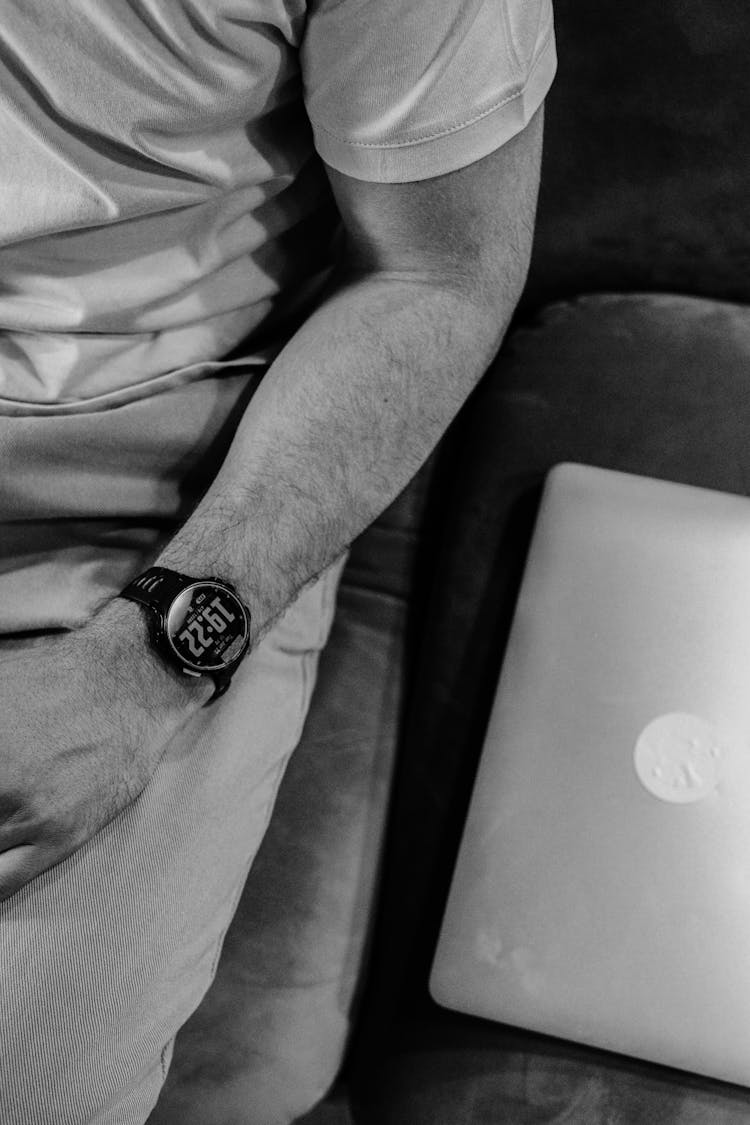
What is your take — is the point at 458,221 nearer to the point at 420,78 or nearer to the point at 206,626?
the point at 420,78

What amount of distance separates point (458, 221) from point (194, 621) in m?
0.35

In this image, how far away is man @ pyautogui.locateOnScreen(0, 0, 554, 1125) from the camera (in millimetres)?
674

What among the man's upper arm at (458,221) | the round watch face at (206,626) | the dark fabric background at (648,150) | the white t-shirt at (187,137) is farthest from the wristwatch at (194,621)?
the dark fabric background at (648,150)

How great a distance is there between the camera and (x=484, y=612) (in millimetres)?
938

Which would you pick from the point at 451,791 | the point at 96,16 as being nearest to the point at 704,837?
the point at 451,791

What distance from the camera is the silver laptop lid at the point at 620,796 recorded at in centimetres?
77

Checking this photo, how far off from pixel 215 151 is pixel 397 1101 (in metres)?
0.73

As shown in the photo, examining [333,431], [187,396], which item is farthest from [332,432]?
[187,396]

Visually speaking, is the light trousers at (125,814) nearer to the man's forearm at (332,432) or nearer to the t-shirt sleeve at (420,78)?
the man's forearm at (332,432)

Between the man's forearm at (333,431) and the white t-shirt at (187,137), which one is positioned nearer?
the white t-shirt at (187,137)

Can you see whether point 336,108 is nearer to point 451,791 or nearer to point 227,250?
point 227,250

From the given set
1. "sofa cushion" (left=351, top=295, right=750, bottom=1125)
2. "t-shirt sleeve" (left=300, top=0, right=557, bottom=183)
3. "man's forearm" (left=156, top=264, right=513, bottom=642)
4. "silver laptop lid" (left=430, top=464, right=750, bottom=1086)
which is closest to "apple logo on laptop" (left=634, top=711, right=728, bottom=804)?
"silver laptop lid" (left=430, top=464, right=750, bottom=1086)

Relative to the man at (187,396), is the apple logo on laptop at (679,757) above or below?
below

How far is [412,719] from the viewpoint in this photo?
0.93 m
